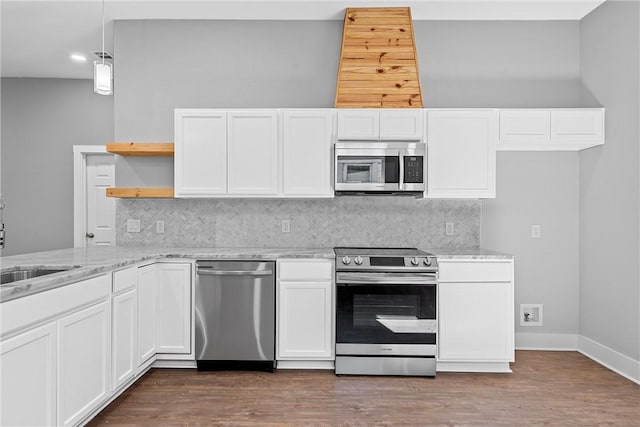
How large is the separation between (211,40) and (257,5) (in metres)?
0.62

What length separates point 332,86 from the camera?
406 centimetres

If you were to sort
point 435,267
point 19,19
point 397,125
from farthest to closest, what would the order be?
1. point 19,19
2. point 397,125
3. point 435,267

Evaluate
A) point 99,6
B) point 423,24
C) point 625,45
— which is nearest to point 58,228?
point 99,6

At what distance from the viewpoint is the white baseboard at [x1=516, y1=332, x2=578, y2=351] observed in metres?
4.02

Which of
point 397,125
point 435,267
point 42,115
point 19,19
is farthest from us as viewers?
point 42,115

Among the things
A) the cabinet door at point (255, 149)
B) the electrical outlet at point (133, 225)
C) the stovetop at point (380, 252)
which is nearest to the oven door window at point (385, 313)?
the stovetop at point (380, 252)

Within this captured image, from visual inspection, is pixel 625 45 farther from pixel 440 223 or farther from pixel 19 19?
pixel 19 19

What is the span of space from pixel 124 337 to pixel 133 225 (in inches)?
60.9

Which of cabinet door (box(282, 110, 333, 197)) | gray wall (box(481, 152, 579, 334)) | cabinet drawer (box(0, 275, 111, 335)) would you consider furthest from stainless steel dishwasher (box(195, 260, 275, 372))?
gray wall (box(481, 152, 579, 334))

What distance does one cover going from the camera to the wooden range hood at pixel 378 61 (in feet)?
12.0

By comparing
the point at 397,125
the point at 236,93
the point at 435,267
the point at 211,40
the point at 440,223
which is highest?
the point at 211,40

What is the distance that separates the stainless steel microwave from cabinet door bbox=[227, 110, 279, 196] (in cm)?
58

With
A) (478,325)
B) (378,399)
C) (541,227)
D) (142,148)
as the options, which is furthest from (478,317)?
(142,148)

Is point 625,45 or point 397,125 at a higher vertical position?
point 625,45
